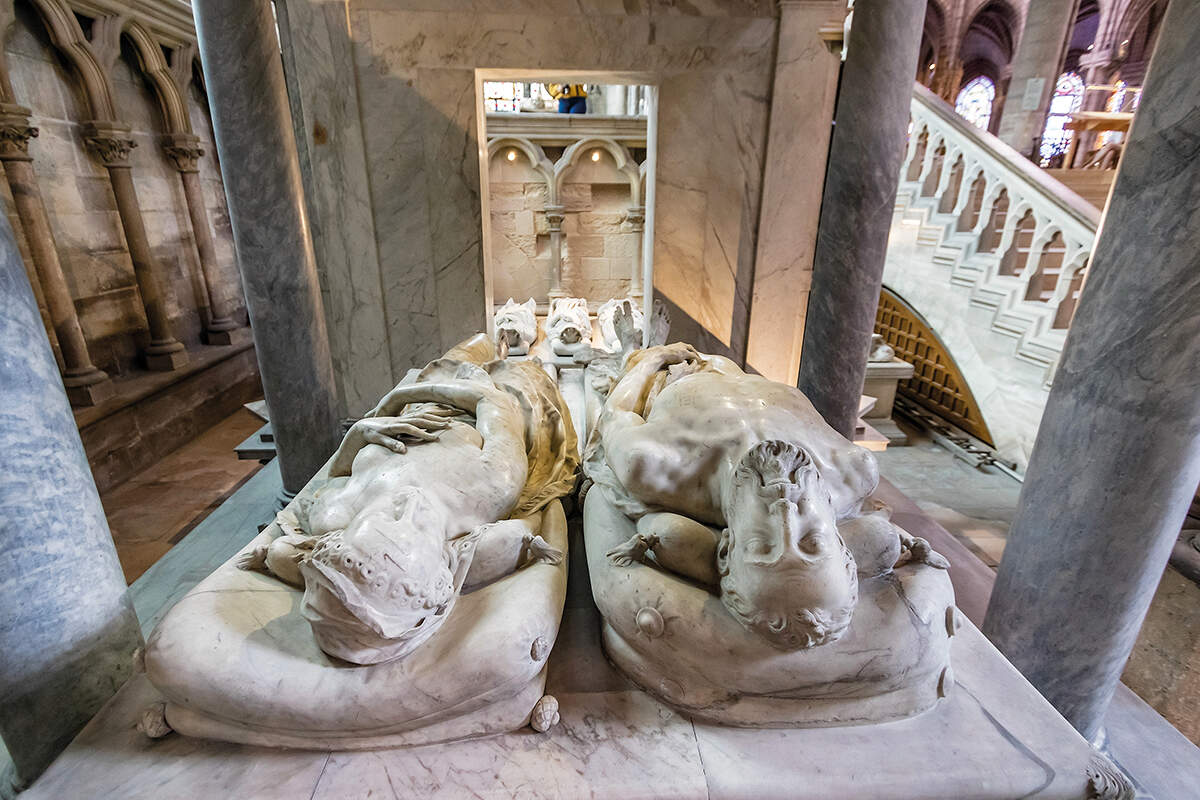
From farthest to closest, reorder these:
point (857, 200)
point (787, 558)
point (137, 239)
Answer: point (137, 239), point (857, 200), point (787, 558)

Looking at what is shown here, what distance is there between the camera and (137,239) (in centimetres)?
653

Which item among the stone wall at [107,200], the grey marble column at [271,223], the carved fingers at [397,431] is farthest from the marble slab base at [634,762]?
the stone wall at [107,200]

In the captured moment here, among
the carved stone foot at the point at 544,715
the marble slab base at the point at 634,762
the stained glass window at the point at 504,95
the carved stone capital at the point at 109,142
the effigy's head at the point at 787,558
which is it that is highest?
the stained glass window at the point at 504,95

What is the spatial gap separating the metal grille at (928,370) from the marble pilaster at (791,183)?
10.4 ft

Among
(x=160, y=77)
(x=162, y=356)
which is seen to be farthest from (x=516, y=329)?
(x=160, y=77)

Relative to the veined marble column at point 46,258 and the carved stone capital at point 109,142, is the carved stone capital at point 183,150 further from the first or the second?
the veined marble column at point 46,258

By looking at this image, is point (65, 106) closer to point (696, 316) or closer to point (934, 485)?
point (696, 316)

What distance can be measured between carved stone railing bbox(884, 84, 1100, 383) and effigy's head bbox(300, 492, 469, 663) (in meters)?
5.99

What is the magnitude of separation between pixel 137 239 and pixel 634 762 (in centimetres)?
794

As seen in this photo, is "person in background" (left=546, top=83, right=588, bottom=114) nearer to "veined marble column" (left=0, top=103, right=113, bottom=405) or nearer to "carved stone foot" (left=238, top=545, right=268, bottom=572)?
"veined marble column" (left=0, top=103, right=113, bottom=405)

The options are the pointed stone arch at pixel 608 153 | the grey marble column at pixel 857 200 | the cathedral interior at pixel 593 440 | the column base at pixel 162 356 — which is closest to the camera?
the cathedral interior at pixel 593 440

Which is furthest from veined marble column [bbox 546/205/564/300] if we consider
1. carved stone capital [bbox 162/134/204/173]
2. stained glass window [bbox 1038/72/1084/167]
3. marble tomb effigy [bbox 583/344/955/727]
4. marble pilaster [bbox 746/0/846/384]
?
stained glass window [bbox 1038/72/1084/167]

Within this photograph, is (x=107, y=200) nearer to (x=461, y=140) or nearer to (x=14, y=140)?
(x=14, y=140)

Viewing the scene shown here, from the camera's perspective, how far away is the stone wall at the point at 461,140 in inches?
138
